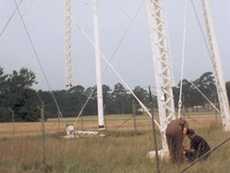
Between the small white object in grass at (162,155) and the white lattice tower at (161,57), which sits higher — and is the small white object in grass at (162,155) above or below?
below

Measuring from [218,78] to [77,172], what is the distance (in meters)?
14.5

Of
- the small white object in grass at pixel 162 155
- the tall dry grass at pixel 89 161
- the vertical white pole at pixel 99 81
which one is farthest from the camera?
the vertical white pole at pixel 99 81

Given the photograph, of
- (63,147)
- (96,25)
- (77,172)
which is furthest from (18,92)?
(77,172)

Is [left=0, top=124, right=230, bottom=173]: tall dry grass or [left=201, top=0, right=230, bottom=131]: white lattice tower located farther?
[left=201, top=0, right=230, bottom=131]: white lattice tower

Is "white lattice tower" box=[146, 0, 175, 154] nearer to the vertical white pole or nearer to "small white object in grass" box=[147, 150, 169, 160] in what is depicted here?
"small white object in grass" box=[147, 150, 169, 160]

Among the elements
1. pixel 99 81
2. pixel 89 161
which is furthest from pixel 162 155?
pixel 99 81

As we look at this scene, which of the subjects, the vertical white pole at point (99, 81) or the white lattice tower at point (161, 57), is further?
the vertical white pole at point (99, 81)

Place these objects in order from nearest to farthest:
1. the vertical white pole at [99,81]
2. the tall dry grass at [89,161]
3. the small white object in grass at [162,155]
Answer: the tall dry grass at [89,161], the small white object in grass at [162,155], the vertical white pole at [99,81]

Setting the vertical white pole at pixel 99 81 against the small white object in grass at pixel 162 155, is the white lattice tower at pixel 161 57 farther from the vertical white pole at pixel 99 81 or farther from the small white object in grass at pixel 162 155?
the vertical white pole at pixel 99 81

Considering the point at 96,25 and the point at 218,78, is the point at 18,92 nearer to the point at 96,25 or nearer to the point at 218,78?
the point at 96,25

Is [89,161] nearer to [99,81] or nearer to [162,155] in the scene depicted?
[162,155]

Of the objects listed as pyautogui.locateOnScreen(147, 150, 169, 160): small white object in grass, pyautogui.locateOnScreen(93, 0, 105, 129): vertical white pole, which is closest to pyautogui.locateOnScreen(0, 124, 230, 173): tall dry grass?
pyautogui.locateOnScreen(147, 150, 169, 160): small white object in grass

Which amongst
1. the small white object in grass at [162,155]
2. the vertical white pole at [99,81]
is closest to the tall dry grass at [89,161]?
the small white object in grass at [162,155]

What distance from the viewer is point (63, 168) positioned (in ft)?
44.3
